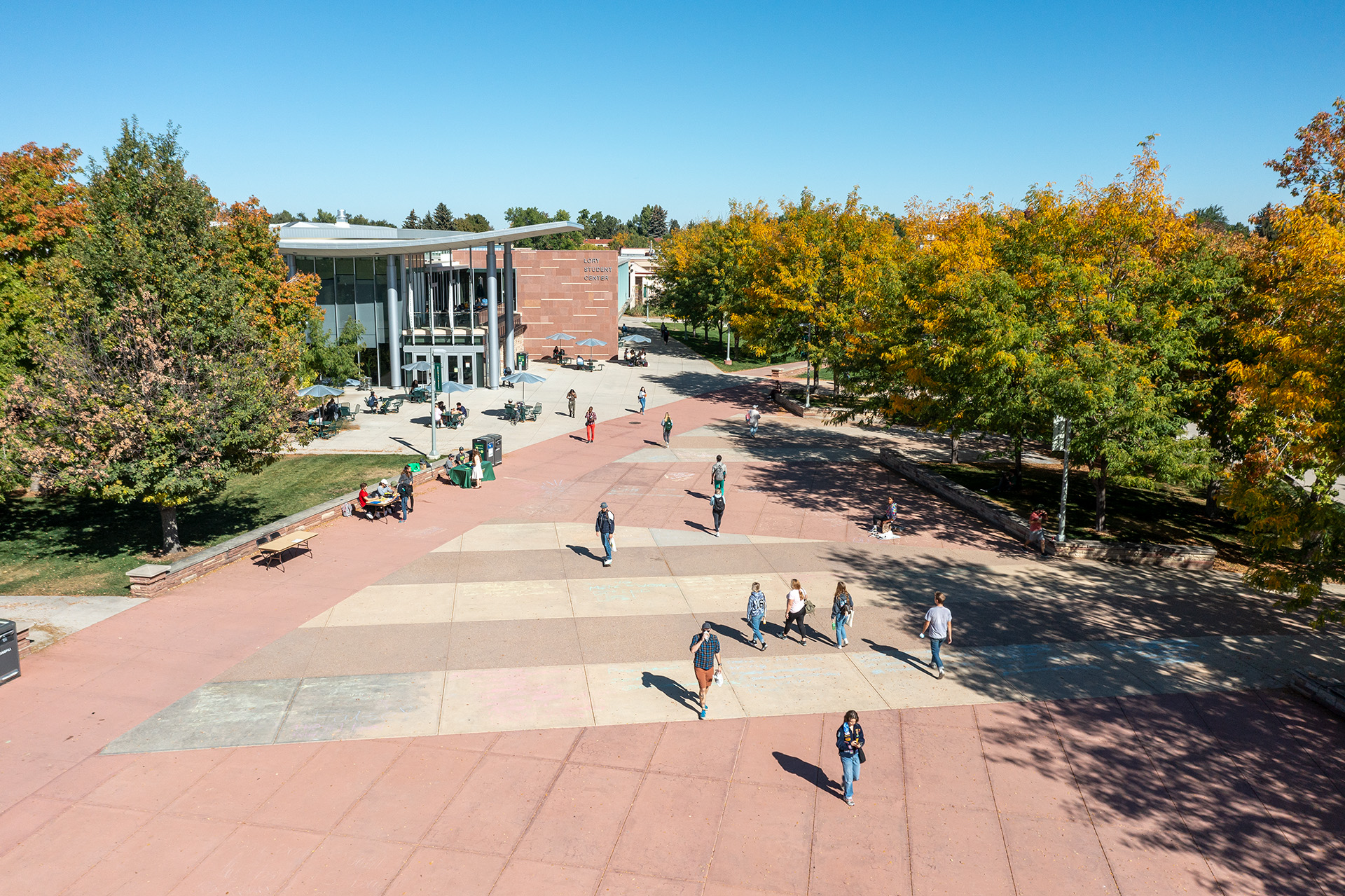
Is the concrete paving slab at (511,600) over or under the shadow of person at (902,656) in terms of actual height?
over

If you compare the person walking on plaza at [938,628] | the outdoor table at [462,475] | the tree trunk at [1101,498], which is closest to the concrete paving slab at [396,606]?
the outdoor table at [462,475]

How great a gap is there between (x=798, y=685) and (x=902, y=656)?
225 cm

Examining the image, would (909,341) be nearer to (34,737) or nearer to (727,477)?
(727,477)

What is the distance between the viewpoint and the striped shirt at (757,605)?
1272 centimetres

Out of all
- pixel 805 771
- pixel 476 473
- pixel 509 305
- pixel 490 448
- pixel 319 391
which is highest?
pixel 509 305

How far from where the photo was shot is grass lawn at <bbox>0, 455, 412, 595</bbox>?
15773mm

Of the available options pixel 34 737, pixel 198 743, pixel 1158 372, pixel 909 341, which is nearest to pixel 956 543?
pixel 1158 372

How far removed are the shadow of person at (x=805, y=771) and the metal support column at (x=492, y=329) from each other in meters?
34.3

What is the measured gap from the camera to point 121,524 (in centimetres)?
2005

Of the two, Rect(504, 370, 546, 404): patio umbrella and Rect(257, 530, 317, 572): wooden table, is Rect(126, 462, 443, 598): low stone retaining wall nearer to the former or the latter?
Rect(257, 530, 317, 572): wooden table

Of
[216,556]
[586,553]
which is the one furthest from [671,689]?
[216,556]

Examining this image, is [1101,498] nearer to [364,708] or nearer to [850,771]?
[850,771]

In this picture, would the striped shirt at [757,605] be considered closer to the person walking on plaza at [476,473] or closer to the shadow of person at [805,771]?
the shadow of person at [805,771]

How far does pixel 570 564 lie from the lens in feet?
55.0
